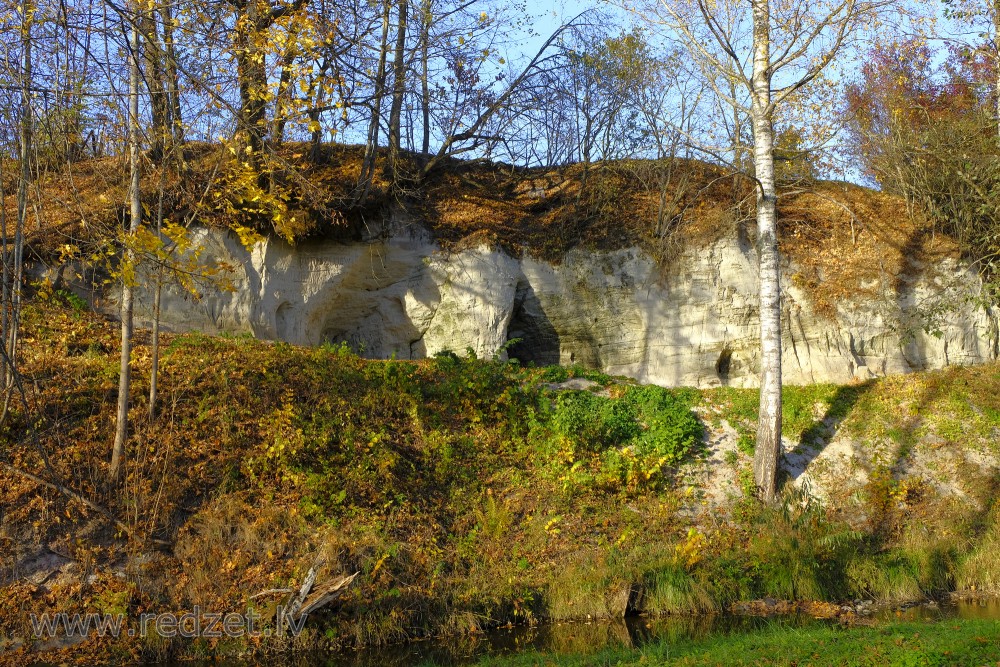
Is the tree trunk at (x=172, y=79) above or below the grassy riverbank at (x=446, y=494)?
above

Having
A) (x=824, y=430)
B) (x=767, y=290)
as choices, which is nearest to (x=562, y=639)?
(x=767, y=290)

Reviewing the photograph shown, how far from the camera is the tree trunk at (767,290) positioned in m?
12.6

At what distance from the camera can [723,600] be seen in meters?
10.6

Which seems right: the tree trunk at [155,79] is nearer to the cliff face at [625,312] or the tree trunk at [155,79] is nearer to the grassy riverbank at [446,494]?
the grassy riverbank at [446,494]

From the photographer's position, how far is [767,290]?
12773mm

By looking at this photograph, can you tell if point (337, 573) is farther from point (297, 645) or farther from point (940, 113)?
point (940, 113)

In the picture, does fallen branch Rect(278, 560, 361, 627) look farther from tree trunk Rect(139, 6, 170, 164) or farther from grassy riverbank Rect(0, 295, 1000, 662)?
tree trunk Rect(139, 6, 170, 164)

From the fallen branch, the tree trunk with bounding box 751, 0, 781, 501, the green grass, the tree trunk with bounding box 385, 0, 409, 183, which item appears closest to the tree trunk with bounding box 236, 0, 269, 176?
the tree trunk with bounding box 385, 0, 409, 183

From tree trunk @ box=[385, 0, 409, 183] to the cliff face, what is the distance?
4.76 feet

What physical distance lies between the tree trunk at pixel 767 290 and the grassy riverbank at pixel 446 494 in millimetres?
570

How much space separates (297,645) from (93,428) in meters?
4.44

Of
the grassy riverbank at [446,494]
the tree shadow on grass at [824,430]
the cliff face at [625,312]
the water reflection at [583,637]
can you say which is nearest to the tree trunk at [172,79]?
the grassy riverbank at [446,494]

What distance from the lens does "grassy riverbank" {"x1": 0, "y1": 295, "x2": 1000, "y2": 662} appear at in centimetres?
977

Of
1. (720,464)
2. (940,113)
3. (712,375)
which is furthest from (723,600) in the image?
(940,113)
